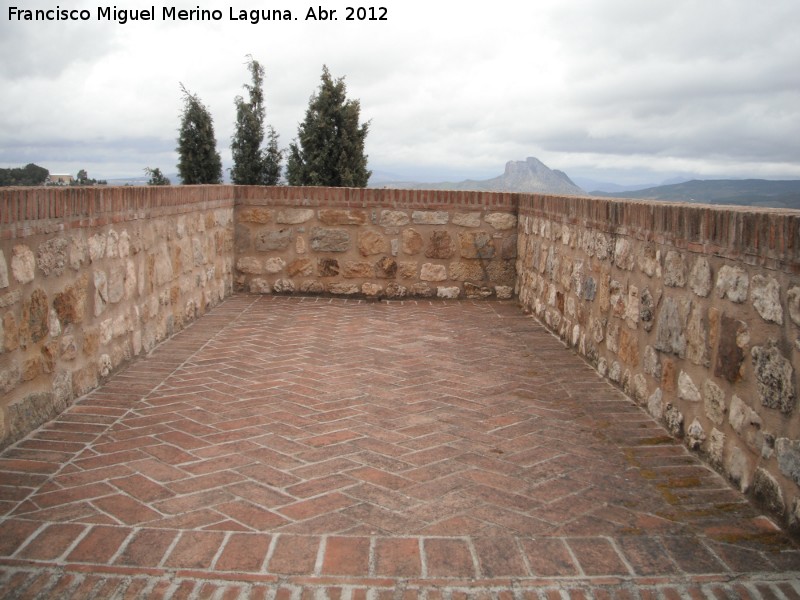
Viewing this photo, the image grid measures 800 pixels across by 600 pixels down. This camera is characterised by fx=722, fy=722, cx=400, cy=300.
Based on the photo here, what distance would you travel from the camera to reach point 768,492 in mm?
2707

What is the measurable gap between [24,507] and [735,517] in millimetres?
2675

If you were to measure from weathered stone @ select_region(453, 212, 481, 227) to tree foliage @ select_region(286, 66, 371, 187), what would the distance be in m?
7.68

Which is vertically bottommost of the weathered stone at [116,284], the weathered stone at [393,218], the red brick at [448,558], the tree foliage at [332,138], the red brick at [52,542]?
the red brick at [448,558]

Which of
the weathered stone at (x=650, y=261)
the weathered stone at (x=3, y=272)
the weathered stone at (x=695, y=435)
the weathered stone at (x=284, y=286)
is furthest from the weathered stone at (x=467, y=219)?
the weathered stone at (x=3, y=272)

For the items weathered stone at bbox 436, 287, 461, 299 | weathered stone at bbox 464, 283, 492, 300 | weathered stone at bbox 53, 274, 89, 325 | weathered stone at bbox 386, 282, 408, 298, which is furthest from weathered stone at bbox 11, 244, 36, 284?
weathered stone at bbox 464, 283, 492, 300

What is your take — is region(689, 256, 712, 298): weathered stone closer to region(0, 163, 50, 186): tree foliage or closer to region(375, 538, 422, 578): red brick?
region(375, 538, 422, 578): red brick

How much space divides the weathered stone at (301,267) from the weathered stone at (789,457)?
587 centimetres

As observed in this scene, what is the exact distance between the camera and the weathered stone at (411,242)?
789cm

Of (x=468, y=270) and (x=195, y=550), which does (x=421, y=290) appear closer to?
(x=468, y=270)

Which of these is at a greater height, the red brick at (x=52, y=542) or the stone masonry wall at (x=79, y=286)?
the stone masonry wall at (x=79, y=286)

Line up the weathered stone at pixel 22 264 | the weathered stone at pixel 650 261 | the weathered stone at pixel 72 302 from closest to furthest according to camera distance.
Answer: the weathered stone at pixel 22 264
the weathered stone at pixel 72 302
the weathered stone at pixel 650 261

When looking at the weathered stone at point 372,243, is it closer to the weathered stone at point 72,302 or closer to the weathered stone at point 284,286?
the weathered stone at point 284,286

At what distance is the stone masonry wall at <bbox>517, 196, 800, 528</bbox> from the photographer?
265cm

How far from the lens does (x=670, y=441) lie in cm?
355
